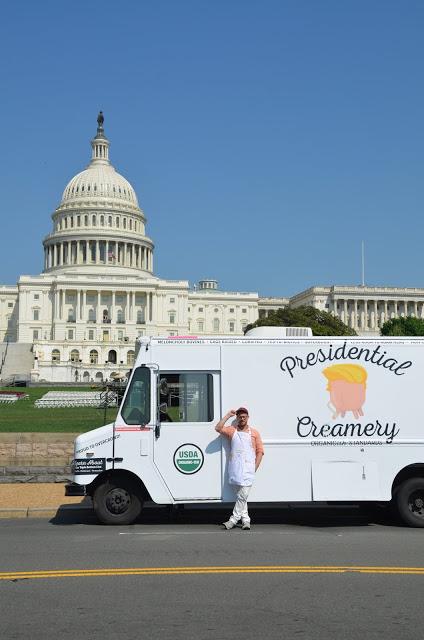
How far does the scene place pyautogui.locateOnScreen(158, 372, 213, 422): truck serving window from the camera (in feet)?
46.8

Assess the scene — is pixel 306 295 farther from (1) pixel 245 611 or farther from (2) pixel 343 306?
(1) pixel 245 611

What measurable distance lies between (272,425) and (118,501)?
2926mm

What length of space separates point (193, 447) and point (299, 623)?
6.50m

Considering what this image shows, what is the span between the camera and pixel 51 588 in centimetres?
916

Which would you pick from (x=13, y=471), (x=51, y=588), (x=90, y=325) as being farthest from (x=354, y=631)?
(x=90, y=325)

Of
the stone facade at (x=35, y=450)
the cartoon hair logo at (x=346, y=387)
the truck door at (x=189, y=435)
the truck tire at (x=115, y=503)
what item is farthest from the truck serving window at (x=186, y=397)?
the stone facade at (x=35, y=450)

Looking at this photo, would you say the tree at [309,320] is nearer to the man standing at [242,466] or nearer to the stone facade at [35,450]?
the stone facade at [35,450]

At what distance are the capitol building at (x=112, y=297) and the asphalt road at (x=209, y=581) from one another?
124 m

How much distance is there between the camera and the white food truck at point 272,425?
1405cm

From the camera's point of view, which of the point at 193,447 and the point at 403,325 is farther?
A: the point at 403,325

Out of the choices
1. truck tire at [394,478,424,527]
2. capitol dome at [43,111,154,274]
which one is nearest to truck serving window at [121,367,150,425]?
truck tire at [394,478,424,527]

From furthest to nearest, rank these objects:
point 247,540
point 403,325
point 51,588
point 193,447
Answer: point 403,325 < point 193,447 < point 247,540 < point 51,588

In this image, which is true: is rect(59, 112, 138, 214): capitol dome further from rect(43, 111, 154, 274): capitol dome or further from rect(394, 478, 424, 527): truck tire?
rect(394, 478, 424, 527): truck tire

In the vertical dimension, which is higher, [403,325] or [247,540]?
[403,325]
